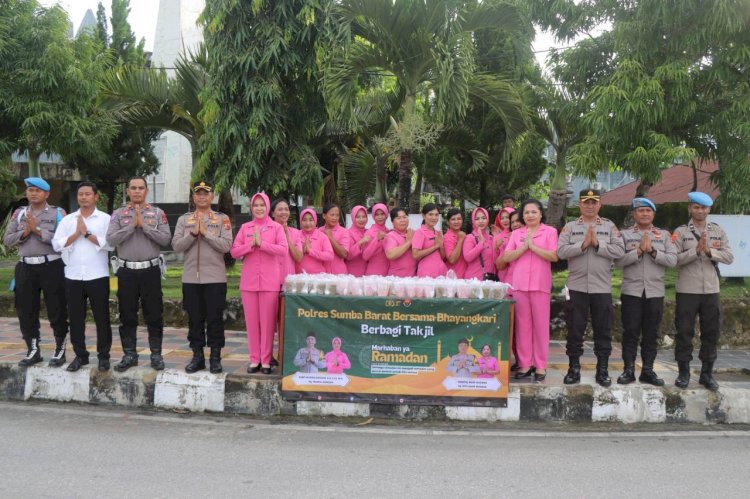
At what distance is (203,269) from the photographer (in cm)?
586

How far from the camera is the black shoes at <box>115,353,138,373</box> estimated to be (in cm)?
602

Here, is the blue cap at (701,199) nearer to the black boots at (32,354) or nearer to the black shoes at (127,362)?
the black shoes at (127,362)

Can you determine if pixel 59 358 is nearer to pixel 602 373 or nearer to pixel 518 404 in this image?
pixel 518 404

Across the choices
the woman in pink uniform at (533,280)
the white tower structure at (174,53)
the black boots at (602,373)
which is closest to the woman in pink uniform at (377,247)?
the woman in pink uniform at (533,280)

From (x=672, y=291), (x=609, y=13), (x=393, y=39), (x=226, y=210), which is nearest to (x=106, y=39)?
(x=226, y=210)

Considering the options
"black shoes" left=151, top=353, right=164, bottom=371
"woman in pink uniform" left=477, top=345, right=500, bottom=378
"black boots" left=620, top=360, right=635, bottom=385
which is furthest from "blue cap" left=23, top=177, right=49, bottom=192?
"black boots" left=620, top=360, right=635, bottom=385

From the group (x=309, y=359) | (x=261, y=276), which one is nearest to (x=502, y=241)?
(x=309, y=359)

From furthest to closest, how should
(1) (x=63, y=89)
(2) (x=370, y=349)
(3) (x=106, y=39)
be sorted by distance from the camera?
1. (3) (x=106, y=39)
2. (1) (x=63, y=89)
3. (2) (x=370, y=349)

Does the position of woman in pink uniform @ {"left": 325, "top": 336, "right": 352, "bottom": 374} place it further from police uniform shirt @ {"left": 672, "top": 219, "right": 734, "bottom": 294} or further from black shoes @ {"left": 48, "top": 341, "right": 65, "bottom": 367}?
police uniform shirt @ {"left": 672, "top": 219, "right": 734, "bottom": 294}

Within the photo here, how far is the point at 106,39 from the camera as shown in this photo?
20500 mm

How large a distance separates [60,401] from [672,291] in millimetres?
8442

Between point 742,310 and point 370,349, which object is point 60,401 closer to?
point 370,349

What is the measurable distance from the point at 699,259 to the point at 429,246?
2517 mm

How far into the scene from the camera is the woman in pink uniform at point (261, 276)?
5883 millimetres
